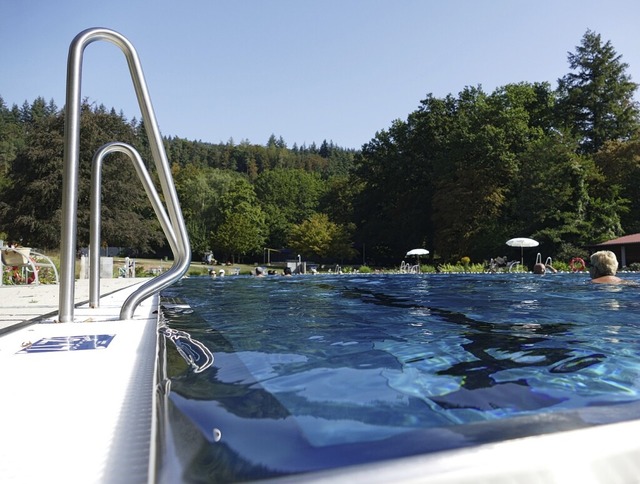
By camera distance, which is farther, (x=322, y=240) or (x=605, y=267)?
(x=322, y=240)

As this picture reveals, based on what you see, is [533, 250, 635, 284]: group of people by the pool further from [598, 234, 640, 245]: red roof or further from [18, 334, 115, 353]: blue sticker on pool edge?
[598, 234, 640, 245]: red roof

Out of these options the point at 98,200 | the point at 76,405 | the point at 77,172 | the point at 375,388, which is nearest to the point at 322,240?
the point at 98,200

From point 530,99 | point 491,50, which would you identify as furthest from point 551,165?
point 491,50

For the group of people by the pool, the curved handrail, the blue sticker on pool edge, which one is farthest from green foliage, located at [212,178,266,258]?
the blue sticker on pool edge

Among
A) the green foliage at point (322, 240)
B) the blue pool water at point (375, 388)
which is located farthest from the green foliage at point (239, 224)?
the blue pool water at point (375, 388)

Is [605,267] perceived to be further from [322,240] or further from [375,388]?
[322,240]

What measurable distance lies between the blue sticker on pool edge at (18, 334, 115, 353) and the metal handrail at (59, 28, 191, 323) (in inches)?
25.8

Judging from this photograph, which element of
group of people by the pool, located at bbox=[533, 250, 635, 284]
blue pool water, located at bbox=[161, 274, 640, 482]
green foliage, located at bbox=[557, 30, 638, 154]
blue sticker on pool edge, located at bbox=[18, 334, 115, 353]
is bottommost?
blue pool water, located at bbox=[161, 274, 640, 482]

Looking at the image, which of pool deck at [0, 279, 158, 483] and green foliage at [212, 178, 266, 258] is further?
green foliage at [212, 178, 266, 258]

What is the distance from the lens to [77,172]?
128 inches

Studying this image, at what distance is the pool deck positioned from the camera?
0.97 meters

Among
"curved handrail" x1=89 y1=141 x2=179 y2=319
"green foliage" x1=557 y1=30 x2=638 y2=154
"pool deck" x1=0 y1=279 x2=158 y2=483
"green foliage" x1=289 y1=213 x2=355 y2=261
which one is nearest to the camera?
"pool deck" x1=0 y1=279 x2=158 y2=483

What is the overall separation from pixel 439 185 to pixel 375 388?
32650 millimetres

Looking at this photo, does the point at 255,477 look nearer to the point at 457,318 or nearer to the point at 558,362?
the point at 558,362
